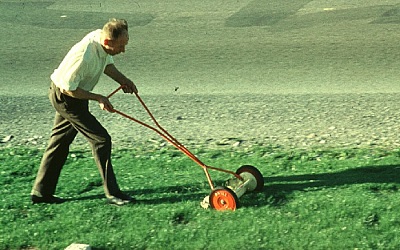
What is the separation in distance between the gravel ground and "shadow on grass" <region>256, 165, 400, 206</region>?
68 cm

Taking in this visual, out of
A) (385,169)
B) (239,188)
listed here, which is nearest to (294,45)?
(385,169)

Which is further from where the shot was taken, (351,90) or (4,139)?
(351,90)

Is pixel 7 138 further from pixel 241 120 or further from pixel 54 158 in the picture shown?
pixel 241 120

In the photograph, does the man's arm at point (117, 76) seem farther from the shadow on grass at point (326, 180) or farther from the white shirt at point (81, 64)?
the shadow on grass at point (326, 180)

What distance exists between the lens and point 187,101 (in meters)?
8.70

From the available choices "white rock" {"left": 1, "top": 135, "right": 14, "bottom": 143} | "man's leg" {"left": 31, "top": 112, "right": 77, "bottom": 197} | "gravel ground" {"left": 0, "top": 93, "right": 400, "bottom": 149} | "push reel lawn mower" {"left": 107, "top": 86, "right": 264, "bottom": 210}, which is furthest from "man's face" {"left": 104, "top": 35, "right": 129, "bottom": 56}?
"white rock" {"left": 1, "top": 135, "right": 14, "bottom": 143}

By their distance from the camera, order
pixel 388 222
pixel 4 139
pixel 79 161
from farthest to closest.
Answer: pixel 4 139 → pixel 79 161 → pixel 388 222

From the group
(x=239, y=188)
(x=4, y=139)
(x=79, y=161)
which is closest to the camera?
(x=239, y=188)

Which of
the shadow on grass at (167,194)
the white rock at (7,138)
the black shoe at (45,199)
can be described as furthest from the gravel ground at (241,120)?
the black shoe at (45,199)

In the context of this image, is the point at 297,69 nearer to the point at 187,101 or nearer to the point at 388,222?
the point at 187,101

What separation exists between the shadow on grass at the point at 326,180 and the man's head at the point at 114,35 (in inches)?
56.7

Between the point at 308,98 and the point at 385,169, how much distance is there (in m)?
2.09

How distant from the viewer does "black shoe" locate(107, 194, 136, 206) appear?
19.9 ft

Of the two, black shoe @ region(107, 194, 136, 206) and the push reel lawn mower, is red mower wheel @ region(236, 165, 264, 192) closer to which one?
the push reel lawn mower
